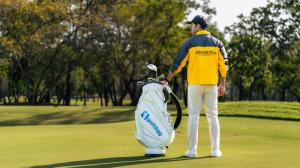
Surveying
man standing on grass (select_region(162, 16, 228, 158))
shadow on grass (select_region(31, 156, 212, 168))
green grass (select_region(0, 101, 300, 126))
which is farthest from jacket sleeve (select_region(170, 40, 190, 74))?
green grass (select_region(0, 101, 300, 126))

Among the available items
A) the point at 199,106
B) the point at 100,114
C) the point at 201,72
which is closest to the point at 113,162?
the point at 199,106

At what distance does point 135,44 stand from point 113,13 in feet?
11.8

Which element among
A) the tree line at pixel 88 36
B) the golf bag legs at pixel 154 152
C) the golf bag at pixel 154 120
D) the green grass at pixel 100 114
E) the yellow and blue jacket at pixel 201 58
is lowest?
the green grass at pixel 100 114

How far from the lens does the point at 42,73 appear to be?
46.3 meters

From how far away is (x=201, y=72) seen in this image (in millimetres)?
7469

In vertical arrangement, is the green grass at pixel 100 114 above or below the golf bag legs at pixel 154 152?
below

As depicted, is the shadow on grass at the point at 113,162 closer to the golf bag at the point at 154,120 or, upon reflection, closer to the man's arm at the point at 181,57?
the golf bag at the point at 154,120

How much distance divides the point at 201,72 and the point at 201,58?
0.70 ft

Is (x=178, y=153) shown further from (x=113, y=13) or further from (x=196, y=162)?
(x=113, y=13)

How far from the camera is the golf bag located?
297 inches

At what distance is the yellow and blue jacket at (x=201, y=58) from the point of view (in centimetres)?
747

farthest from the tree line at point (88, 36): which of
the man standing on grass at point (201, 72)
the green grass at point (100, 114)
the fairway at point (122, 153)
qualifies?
the man standing on grass at point (201, 72)

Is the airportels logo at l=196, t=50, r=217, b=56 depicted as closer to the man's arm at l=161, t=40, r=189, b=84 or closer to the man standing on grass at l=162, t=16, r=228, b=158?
the man standing on grass at l=162, t=16, r=228, b=158

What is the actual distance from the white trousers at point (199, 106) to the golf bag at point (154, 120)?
0.28 meters
